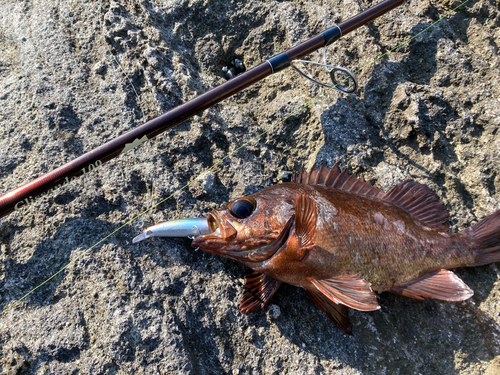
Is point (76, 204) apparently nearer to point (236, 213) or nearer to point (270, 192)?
point (236, 213)

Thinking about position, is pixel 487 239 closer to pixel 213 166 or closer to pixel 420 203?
pixel 420 203

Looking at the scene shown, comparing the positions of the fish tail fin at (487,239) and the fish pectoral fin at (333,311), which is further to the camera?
the fish tail fin at (487,239)

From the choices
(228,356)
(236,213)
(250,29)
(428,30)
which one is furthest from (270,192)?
(428,30)

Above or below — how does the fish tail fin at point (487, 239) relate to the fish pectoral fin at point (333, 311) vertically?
above

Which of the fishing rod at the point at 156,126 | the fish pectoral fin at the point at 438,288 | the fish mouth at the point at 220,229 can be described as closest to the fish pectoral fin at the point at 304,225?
the fish mouth at the point at 220,229

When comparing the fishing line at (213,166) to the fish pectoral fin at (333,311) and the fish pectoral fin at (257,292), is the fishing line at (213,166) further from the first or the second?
the fish pectoral fin at (333,311)

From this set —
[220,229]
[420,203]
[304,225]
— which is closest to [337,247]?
[304,225]

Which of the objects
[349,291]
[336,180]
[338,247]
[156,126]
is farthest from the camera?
[336,180]
